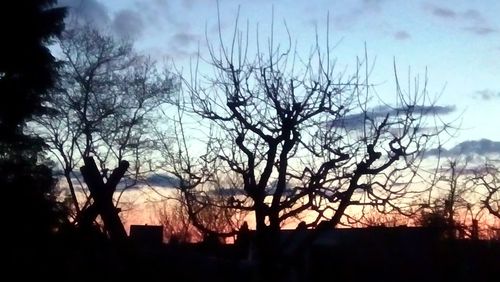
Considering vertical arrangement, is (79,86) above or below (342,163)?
above

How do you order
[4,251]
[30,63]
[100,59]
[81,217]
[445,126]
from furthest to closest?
[100,59], [30,63], [445,126], [4,251], [81,217]

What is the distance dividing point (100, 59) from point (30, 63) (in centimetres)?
1097

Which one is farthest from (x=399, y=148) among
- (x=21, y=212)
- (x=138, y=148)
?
(x=138, y=148)

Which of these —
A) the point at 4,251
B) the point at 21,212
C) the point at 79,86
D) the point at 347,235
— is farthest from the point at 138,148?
the point at 4,251

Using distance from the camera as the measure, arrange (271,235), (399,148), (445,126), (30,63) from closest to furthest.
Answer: (271,235) < (399,148) < (445,126) < (30,63)

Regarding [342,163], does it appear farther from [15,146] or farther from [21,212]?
[15,146]

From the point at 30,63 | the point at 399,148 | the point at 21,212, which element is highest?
the point at 30,63

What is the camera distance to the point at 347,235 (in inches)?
1523

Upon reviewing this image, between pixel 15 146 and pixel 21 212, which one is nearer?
pixel 21 212

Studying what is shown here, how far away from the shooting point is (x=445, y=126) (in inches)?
801

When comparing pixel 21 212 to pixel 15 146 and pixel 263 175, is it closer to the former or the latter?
pixel 263 175

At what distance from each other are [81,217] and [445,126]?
10608 mm

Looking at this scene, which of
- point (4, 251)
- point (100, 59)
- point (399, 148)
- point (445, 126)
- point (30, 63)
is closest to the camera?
point (4, 251)

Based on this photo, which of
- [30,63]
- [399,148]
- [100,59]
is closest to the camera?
[399,148]
